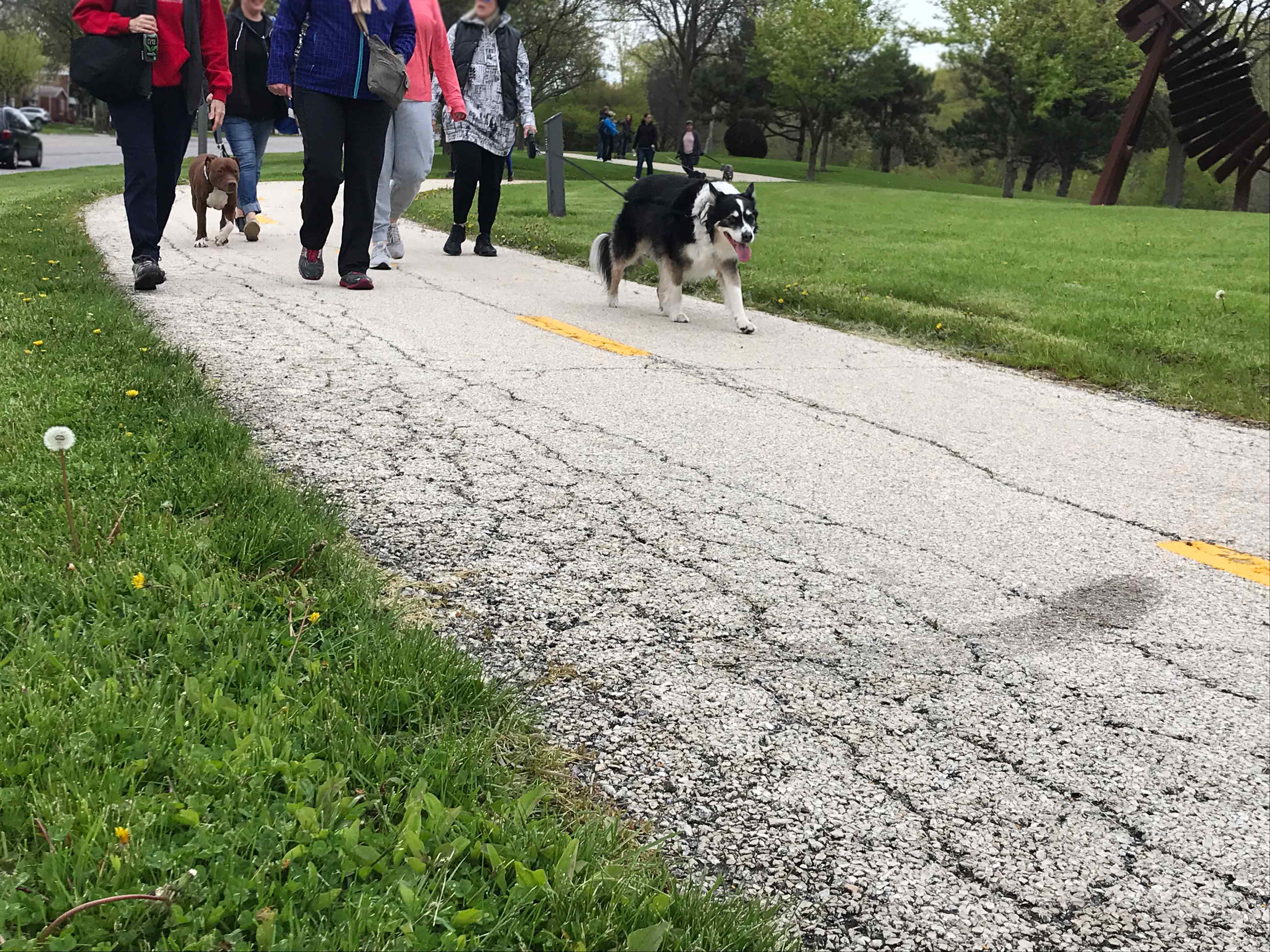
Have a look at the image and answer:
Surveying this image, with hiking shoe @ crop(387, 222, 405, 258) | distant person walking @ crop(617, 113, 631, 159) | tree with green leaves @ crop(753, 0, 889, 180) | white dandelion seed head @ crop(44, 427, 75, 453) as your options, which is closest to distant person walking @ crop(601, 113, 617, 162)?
distant person walking @ crop(617, 113, 631, 159)

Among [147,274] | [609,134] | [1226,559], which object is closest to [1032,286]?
[1226,559]

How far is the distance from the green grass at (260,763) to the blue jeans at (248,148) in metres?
8.15

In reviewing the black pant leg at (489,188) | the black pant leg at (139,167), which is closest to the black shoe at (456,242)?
the black pant leg at (489,188)

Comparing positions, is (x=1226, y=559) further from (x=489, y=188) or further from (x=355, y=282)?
(x=489, y=188)

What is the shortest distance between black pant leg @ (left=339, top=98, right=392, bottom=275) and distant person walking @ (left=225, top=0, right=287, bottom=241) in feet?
9.38

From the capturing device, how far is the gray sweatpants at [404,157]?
8.79 m

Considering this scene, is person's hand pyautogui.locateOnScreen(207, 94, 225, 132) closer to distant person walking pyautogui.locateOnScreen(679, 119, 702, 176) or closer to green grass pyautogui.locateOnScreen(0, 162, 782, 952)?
green grass pyautogui.locateOnScreen(0, 162, 782, 952)

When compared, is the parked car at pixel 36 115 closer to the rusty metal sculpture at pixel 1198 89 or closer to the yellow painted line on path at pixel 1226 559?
the rusty metal sculpture at pixel 1198 89

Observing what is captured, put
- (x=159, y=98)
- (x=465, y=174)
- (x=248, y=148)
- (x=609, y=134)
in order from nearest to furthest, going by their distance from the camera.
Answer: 1. (x=159, y=98)
2. (x=465, y=174)
3. (x=248, y=148)
4. (x=609, y=134)

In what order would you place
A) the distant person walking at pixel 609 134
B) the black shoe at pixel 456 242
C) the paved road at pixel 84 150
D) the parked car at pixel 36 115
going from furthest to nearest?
the parked car at pixel 36 115 < the distant person walking at pixel 609 134 < the paved road at pixel 84 150 < the black shoe at pixel 456 242

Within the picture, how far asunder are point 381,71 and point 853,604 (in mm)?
5478

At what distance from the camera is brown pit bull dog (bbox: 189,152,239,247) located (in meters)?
9.54

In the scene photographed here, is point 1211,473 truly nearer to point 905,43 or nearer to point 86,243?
point 86,243

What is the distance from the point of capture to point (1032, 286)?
10.5 metres
